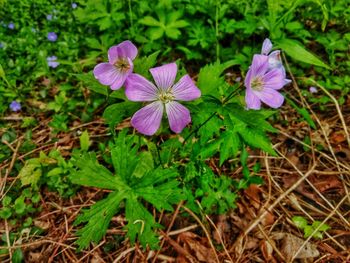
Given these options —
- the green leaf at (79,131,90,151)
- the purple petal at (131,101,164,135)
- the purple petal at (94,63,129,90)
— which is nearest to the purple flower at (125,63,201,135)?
the purple petal at (131,101,164,135)

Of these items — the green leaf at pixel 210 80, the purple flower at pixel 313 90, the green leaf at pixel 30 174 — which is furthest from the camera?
the purple flower at pixel 313 90

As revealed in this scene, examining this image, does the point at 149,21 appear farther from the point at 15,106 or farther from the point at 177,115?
the point at 177,115

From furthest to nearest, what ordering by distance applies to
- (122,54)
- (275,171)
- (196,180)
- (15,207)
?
(275,171) → (15,207) → (196,180) → (122,54)

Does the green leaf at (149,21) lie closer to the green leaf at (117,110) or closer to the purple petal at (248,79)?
the green leaf at (117,110)

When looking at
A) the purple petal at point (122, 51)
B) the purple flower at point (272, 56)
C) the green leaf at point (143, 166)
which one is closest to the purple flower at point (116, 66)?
the purple petal at point (122, 51)

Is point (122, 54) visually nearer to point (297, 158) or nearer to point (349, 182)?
point (297, 158)

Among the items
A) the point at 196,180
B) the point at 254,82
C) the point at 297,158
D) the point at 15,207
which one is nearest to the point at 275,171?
the point at 297,158
